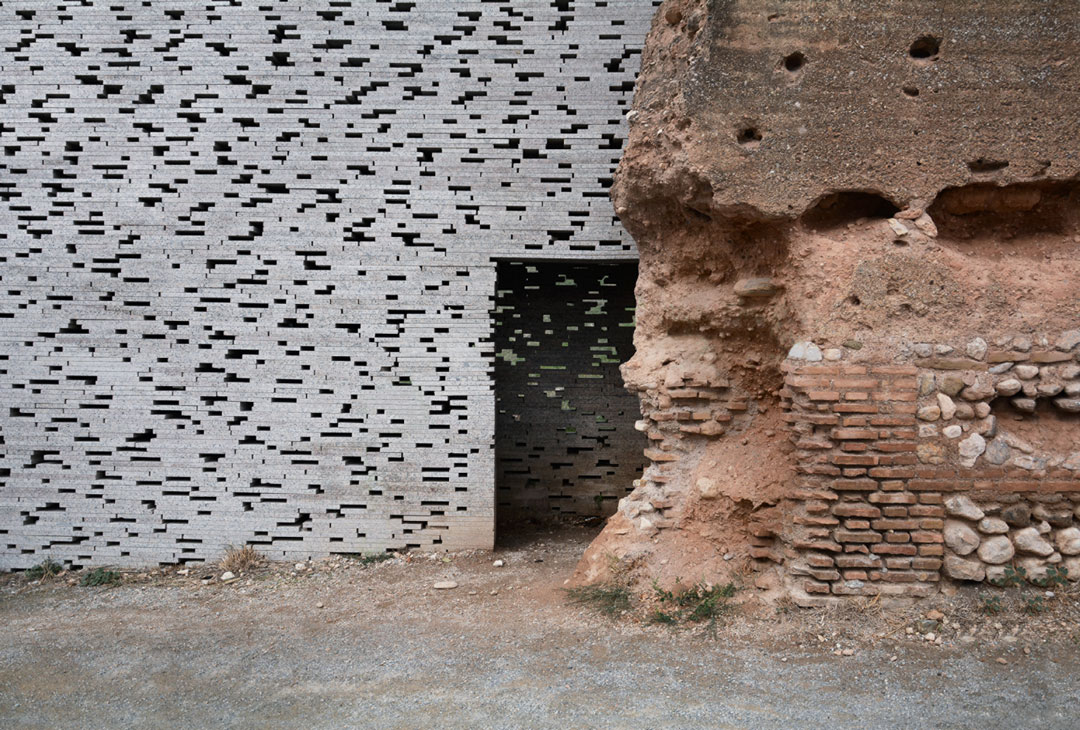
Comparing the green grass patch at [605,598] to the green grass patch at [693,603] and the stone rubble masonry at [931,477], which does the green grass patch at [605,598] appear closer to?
the green grass patch at [693,603]

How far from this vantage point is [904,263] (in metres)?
4.09

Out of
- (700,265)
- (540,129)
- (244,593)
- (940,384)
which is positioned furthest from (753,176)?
(244,593)

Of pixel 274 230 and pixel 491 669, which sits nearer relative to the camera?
pixel 491 669

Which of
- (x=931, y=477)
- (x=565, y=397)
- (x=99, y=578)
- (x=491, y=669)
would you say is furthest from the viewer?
(x=565, y=397)

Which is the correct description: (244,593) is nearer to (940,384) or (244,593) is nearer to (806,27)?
(940,384)

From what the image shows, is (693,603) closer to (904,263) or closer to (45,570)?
(904,263)

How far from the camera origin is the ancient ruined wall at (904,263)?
4.04 m

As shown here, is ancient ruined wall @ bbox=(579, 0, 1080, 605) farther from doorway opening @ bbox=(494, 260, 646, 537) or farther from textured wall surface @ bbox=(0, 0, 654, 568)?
doorway opening @ bbox=(494, 260, 646, 537)

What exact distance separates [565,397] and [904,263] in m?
3.82

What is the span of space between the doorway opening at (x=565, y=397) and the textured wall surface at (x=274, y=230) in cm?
136

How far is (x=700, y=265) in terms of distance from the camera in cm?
487

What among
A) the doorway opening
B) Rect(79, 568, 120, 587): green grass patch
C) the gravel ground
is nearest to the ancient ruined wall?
the gravel ground

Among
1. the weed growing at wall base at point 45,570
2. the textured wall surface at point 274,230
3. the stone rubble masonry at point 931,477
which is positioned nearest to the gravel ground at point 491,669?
the stone rubble masonry at point 931,477

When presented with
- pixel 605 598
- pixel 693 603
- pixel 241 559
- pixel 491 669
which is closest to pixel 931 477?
pixel 693 603
